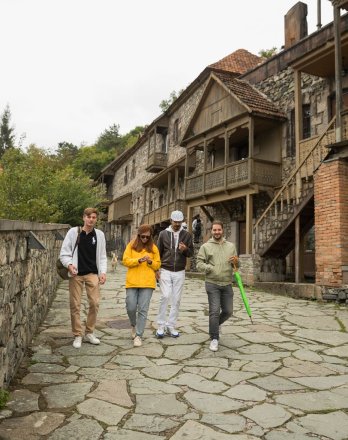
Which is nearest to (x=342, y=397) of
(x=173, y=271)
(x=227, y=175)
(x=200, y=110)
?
(x=173, y=271)

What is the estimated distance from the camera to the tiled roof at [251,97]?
15.3 m

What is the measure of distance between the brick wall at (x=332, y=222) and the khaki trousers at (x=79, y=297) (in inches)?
251

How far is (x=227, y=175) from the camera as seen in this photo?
15.8 meters

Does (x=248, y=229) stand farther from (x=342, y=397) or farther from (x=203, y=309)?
(x=342, y=397)

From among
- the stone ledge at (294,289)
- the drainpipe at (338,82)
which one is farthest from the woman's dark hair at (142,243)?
the drainpipe at (338,82)

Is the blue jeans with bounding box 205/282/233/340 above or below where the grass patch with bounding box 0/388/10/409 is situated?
above

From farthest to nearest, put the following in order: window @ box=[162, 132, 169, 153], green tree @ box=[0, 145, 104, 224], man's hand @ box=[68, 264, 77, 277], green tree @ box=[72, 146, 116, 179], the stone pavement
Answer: green tree @ box=[72, 146, 116, 179] < window @ box=[162, 132, 169, 153] < green tree @ box=[0, 145, 104, 224] < man's hand @ box=[68, 264, 77, 277] < the stone pavement

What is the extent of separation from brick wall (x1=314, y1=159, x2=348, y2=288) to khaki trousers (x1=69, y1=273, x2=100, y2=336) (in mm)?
6368

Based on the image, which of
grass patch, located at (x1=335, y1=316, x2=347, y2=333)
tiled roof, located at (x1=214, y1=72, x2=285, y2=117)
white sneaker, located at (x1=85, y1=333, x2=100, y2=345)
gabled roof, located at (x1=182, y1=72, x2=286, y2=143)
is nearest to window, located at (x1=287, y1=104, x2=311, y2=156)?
gabled roof, located at (x1=182, y1=72, x2=286, y2=143)

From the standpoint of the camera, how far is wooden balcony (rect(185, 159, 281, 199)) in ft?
48.0

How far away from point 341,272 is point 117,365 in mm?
6632

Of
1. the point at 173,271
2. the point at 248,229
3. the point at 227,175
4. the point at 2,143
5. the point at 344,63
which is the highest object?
the point at 2,143

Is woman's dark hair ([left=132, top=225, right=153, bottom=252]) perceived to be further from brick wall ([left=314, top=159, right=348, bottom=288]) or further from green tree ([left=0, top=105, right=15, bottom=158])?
green tree ([left=0, top=105, right=15, bottom=158])

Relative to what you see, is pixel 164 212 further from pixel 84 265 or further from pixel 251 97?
pixel 84 265
